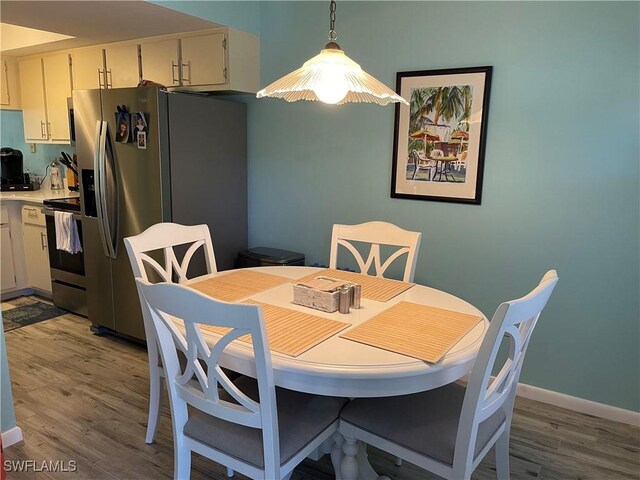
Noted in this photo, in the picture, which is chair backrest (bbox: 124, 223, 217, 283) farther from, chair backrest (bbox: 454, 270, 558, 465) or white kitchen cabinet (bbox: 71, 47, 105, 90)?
white kitchen cabinet (bbox: 71, 47, 105, 90)

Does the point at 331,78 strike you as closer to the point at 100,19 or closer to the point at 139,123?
the point at 139,123

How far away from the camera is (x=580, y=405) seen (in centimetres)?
257

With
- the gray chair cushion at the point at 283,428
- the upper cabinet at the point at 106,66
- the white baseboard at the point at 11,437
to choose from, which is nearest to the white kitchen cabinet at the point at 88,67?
the upper cabinet at the point at 106,66

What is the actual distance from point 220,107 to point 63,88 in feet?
5.80

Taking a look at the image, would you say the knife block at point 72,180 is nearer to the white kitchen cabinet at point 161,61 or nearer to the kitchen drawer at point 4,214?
the kitchen drawer at point 4,214

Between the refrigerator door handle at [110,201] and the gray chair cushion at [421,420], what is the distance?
2.23 meters

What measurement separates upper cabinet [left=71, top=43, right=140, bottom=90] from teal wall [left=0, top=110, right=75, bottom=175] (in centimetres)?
98

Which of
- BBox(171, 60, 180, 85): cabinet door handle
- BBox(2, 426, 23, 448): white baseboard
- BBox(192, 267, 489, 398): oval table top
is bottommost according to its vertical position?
BBox(2, 426, 23, 448): white baseboard

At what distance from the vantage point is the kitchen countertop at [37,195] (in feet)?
12.9

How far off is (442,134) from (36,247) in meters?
3.55

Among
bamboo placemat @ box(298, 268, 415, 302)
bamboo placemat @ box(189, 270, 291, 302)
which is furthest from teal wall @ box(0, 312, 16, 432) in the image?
bamboo placemat @ box(298, 268, 415, 302)

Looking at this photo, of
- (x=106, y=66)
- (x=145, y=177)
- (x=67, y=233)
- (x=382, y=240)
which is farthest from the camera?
(x=106, y=66)

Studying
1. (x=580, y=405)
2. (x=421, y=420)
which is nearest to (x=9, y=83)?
(x=421, y=420)

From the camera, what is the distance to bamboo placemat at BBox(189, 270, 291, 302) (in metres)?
1.99
